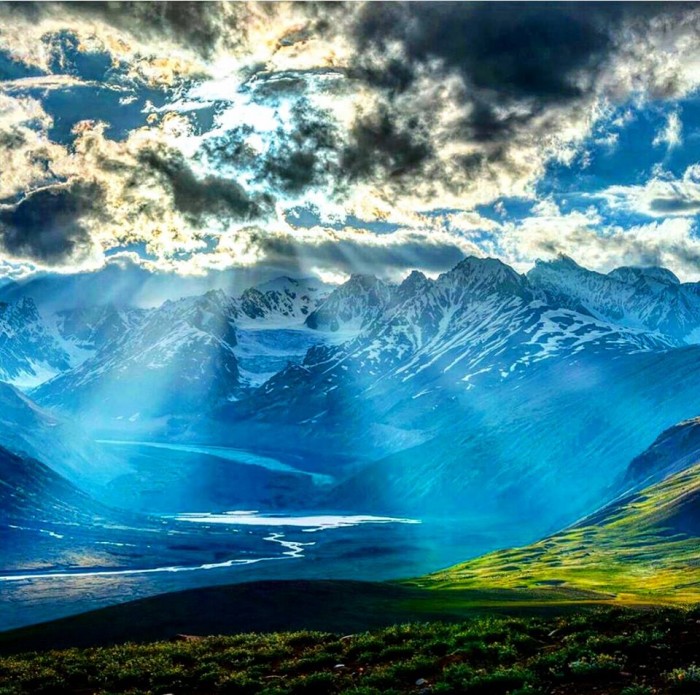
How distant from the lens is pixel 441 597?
333 ft

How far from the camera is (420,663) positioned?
30547 millimetres

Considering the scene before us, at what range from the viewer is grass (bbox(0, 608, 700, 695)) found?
25703 mm

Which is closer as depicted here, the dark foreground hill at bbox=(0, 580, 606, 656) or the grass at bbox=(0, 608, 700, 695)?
the grass at bbox=(0, 608, 700, 695)

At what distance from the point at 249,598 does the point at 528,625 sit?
54.5 meters

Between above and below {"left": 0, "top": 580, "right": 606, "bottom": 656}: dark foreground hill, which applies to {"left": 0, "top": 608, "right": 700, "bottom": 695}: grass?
below

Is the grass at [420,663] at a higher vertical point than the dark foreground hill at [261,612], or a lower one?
lower

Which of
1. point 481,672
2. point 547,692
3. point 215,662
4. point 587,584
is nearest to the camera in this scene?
point 547,692

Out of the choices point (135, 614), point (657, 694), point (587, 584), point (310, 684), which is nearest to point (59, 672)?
point (310, 684)

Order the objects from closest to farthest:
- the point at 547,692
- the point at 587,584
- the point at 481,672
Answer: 1. the point at 547,692
2. the point at 481,672
3. the point at 587,584

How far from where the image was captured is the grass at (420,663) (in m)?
25.7

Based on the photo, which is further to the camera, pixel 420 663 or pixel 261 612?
pixel 261 612

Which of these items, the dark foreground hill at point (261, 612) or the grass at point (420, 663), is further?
the dark foreground hill at point (261, 612)

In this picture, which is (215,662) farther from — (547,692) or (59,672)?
(547,692)

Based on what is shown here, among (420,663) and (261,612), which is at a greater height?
(261,612)
